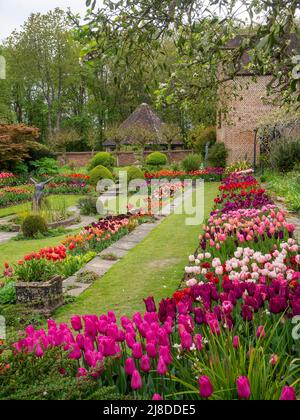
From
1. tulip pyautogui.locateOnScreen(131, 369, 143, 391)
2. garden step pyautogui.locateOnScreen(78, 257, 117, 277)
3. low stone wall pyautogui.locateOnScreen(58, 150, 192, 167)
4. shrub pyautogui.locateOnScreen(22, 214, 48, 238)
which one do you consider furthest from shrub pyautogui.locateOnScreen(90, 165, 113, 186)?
tulip pyautogui.locateOnScreen(131, 369, 143, 391)

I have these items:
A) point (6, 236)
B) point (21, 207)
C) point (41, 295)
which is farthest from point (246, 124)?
point (41, 295)

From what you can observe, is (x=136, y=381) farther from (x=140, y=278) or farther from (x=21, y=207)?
(x=21, y=207)

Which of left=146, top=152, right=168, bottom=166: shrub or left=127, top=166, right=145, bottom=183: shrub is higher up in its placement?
left=146, top=152, right=168, bottom=166: shrub

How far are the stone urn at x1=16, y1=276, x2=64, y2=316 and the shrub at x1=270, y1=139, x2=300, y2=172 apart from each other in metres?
17.1

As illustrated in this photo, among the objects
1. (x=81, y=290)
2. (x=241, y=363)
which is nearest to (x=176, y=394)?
(x=241, y=363)

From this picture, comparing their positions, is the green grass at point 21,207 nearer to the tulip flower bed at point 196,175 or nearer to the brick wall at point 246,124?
the tulip flower bed at point 196,175

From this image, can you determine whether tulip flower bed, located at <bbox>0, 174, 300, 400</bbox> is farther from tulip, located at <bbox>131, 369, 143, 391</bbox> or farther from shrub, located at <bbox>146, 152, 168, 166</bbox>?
shrub, located at <bbox>146, 152, 168, 166</bbox>

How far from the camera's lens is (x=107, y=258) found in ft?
29.7

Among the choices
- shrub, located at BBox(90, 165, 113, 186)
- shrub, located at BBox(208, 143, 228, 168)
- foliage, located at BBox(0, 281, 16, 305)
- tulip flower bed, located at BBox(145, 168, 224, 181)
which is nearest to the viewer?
foliage, located at BBox(0, 281, 16, 305)

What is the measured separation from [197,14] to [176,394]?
4153 millimetres

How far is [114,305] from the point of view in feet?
21.0

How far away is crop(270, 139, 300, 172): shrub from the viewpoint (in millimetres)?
21906

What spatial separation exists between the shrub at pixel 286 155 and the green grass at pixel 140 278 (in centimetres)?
1197
